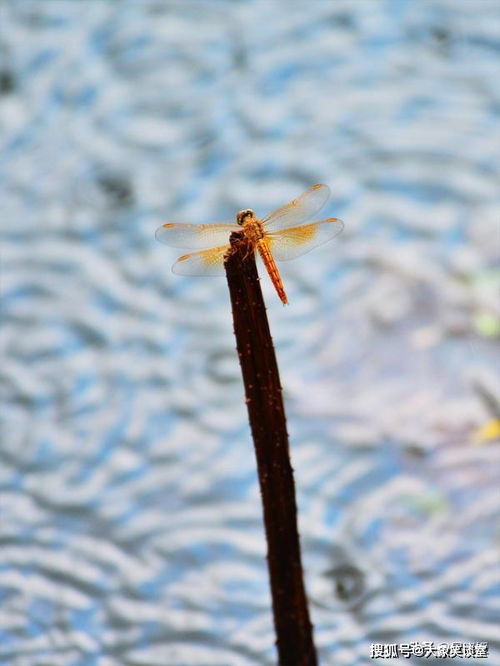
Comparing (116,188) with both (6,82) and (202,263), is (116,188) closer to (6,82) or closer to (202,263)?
(6,82)

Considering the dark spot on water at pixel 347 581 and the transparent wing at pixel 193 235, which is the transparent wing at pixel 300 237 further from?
the dark spot on water at pixel 347 581

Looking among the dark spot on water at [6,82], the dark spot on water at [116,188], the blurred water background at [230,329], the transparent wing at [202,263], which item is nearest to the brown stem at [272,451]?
the transparent wing at [202,263]

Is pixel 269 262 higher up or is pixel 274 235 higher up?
pixel 274 235

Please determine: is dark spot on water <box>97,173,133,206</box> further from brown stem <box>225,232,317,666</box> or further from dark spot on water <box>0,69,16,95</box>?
brown stem <box>225,232,317,666</box>

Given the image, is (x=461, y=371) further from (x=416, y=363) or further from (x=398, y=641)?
(x=398, y=641)

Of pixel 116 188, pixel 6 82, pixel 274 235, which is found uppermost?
pixel 6 82

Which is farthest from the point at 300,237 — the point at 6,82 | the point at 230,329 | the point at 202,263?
the point at 6,82

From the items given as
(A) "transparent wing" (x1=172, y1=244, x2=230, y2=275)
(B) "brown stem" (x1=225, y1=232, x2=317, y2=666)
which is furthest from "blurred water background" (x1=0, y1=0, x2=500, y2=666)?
(A) "transparent wing" (x1=172, y1=244, x2=230, y2=275)
